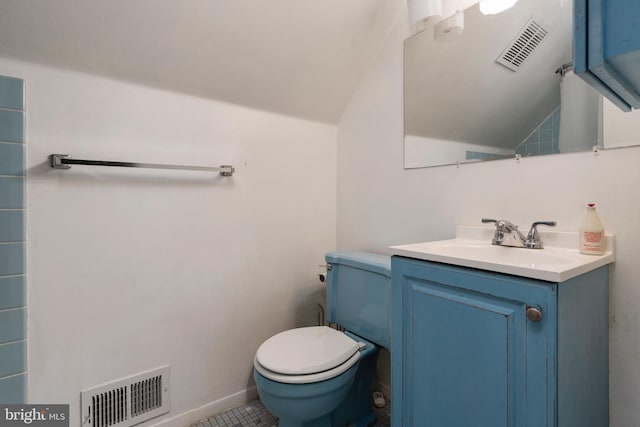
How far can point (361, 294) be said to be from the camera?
58.3 inches

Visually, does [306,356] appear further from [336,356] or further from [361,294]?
[361,294]

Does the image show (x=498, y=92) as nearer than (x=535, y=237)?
No

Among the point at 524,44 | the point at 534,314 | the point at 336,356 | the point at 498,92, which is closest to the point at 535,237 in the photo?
the point at 534,314

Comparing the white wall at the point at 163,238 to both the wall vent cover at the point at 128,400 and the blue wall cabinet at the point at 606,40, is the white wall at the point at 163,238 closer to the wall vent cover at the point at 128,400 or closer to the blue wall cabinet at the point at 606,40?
the wall vent cover at the point at 128,400

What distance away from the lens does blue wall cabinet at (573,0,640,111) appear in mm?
483

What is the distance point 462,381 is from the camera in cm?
88

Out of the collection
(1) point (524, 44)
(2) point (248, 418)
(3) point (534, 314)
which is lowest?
(2) point (248, 418)

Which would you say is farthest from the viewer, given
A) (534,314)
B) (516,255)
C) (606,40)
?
(516,255)

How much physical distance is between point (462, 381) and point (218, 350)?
116 cm

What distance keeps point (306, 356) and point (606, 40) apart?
1.25 meters

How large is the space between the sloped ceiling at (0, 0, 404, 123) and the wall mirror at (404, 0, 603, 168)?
34 centimetres

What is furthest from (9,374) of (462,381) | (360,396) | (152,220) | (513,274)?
(513,274)

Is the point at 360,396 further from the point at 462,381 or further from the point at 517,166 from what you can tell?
the point at 517,166

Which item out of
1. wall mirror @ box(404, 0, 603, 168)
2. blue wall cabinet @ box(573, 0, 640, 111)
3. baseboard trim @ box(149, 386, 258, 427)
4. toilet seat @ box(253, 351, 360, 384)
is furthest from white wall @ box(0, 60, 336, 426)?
blue wall cabinet @ box(573, 0, 640, 111)
